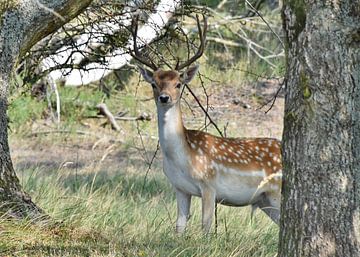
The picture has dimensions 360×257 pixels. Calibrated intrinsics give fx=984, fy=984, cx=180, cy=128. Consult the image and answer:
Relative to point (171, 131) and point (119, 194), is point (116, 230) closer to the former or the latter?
point (171, 131)

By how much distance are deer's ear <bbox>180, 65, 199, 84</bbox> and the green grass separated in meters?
1.14

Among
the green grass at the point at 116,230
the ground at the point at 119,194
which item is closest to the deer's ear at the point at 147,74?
the ground at the point at 119,194

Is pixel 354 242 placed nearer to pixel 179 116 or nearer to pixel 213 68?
pixel 179 116

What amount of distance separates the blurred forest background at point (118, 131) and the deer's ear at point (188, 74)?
245 millimetres

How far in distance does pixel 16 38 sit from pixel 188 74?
7.57 feet

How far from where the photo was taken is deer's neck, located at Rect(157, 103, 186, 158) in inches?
320

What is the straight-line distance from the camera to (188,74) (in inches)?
326

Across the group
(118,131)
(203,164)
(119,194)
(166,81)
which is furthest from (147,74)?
(118,131)

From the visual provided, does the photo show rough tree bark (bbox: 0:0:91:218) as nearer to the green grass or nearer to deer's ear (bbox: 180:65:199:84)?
the green grass

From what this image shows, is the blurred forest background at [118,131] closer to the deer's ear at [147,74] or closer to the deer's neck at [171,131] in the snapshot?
the deer's ear at [147,74]

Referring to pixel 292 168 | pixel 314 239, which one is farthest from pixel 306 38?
pixel 314 239

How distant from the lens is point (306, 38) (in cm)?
445

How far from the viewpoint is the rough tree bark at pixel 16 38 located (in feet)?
20.4

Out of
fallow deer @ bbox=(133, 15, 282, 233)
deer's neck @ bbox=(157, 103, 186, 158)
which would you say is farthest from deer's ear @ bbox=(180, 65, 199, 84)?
deer's neck @ bbox=(157, 103, 186, 158)
